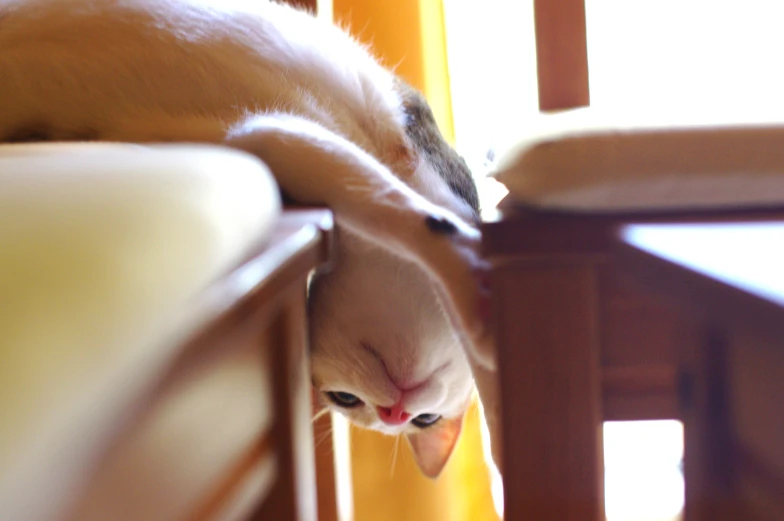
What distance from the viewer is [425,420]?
1.12 m

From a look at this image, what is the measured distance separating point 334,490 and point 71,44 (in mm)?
932

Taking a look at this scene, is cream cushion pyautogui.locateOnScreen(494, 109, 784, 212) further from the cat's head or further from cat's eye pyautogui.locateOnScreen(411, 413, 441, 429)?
cat's eye pyautogui.locateOnScreen(411, 413, 441, 429)

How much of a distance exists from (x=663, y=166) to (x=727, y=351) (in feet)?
0.86

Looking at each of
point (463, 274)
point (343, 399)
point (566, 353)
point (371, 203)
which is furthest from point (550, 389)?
point (343, 399)

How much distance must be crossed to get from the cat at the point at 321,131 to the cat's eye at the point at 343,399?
26mm

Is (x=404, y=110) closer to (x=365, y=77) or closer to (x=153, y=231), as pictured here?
(x=365, y=77)

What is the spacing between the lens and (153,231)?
11.2 inches

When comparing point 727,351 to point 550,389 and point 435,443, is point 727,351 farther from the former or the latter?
point 435,443

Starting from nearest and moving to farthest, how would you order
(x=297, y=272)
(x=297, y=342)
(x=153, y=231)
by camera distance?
(x=153, y=231)
(x=297, y=272)
(x=297, y=342)

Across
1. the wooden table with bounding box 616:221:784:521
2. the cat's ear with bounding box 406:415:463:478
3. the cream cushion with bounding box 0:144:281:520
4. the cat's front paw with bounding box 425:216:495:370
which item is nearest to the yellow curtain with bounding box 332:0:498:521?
the cat's ear with bounding box 406:415:463:478

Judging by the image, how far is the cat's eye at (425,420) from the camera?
1.11 m

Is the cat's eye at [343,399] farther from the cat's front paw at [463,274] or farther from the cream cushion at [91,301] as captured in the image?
the cream cushion at [91,301]

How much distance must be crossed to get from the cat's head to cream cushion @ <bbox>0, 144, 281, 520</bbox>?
0.49m

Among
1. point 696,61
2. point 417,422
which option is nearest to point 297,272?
point 417,422
